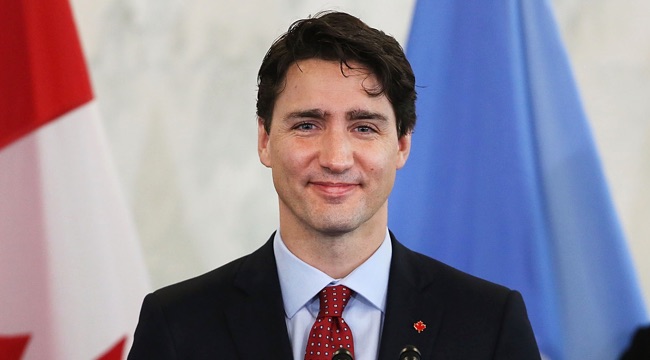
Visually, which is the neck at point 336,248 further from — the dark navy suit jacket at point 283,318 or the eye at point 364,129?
the eye at point 364,129

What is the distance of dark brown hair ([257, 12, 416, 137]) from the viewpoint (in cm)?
207

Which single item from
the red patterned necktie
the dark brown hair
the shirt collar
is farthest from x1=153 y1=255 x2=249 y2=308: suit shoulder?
the dark brown hair

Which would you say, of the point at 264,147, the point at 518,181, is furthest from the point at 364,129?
the point at 518,181

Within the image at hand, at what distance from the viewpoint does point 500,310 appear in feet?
6.84

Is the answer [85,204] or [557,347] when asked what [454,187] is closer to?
[557,347]

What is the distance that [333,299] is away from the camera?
205 centimetres

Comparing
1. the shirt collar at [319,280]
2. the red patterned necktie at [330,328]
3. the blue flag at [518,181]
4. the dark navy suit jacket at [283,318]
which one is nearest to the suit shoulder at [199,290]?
the dark navy suit jacket at [283,318]

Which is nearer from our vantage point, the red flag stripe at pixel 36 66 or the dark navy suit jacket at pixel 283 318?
the dark navy suit jacket at pixel 283 318

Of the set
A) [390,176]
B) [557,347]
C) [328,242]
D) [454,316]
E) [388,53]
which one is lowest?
[557,347]

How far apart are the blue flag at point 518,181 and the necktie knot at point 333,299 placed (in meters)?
1.14

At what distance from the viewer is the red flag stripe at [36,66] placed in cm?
302

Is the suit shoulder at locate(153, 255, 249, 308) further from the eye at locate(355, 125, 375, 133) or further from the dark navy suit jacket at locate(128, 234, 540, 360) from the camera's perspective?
the eye at locate(355, 125, 375, 133)

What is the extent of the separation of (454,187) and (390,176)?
1142 mm

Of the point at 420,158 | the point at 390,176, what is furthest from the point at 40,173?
the point at 390,176
